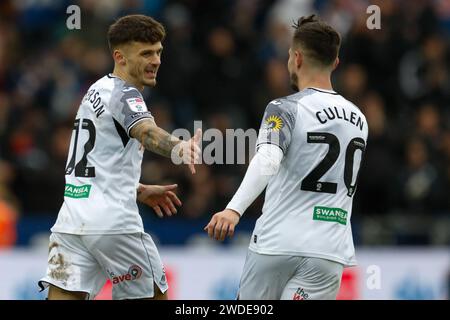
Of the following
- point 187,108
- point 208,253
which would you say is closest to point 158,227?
point 208,253

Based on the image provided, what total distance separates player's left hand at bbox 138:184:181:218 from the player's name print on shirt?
4.85 feet

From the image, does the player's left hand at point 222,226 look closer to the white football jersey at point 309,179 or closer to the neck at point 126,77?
the white football jersey at point 309,179

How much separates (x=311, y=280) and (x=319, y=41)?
1.58 metres

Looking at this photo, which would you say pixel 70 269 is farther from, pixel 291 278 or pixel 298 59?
pixel 298 59

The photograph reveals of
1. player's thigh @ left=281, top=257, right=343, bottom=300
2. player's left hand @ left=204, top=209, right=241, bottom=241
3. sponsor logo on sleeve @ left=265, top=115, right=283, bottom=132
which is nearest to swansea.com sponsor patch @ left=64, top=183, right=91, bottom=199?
player's left hand @ left=204, top=209, right=241, bottom=241

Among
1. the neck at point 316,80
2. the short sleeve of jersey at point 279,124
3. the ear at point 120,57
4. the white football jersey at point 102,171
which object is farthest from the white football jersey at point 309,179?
the ear at point 120,57

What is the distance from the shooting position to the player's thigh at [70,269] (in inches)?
294

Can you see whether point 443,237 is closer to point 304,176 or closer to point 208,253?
point 208,253

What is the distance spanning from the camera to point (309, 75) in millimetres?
7250

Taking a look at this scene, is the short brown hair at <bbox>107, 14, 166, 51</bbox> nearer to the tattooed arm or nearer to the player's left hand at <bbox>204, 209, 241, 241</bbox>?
the tattooed arm

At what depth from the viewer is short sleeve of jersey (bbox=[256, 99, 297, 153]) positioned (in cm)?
693

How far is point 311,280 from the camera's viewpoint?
701 cm

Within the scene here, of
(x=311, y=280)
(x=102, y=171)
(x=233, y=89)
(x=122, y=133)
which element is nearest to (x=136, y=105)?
(x=122, y=133)

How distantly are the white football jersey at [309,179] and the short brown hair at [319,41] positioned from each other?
0.25m
